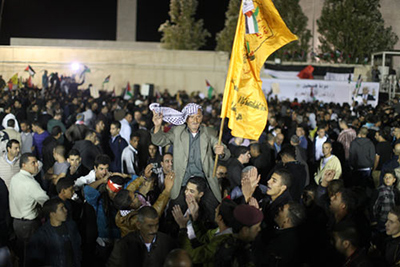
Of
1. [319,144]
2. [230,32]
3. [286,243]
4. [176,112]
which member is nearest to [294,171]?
[176,112]

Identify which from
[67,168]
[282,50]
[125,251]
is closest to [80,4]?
[282,50]

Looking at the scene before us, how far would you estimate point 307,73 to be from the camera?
26000mm

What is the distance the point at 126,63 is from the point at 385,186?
23.5m

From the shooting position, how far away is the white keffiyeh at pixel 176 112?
20.0ft

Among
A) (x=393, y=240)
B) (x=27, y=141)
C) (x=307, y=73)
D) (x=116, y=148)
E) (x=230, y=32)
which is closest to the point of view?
(x=393, y=240)

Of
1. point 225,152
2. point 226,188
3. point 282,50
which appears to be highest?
point 282,50

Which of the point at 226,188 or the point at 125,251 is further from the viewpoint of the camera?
the point at 226,188

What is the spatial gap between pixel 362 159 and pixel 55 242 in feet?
23.2

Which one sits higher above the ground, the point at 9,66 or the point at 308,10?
the point at 308,10

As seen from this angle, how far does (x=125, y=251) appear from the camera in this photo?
3.94 meters

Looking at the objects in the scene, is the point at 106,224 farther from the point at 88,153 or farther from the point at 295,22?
the point at 295,22

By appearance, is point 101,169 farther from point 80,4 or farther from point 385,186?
point 80,4

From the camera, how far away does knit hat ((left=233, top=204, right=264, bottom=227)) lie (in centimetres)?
381

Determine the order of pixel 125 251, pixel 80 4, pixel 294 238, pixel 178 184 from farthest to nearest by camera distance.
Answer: pixel 80 4, pixel 178 184, pixel 294 238, pixel 125 251
